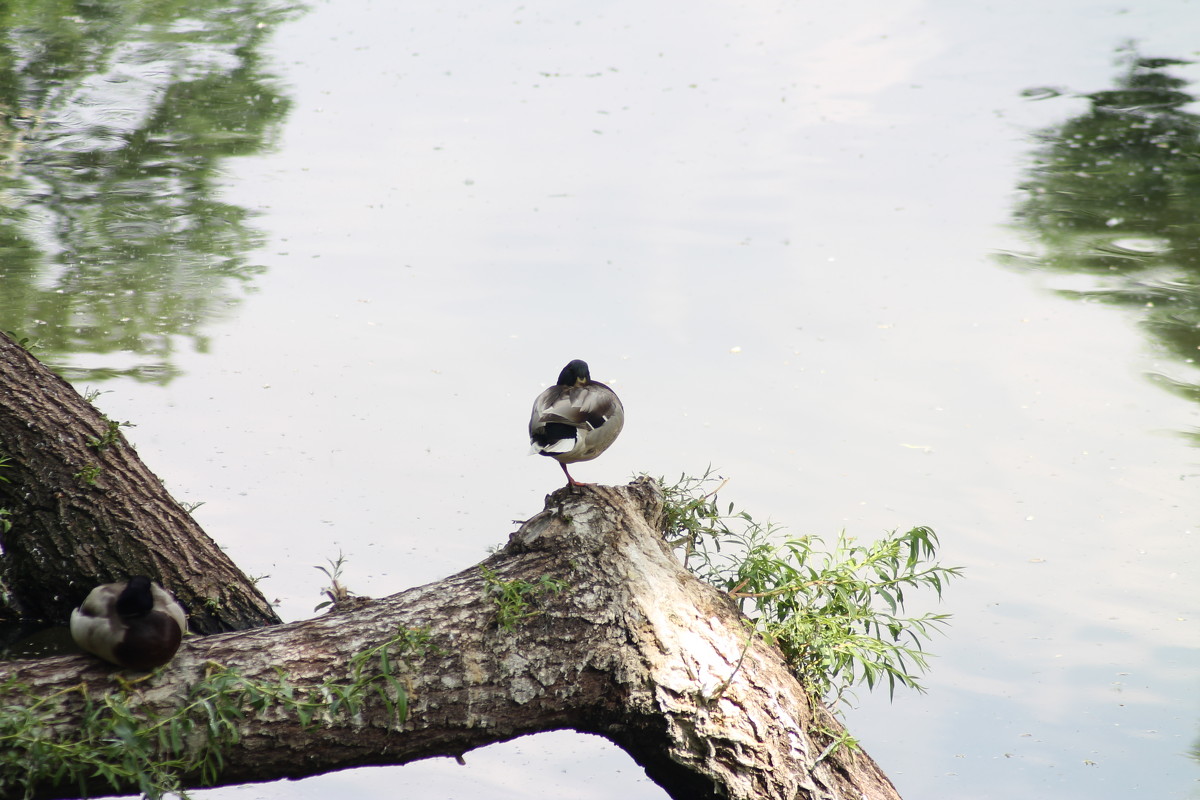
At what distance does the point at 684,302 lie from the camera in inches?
261

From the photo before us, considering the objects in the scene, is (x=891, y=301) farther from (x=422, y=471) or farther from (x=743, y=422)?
(x=422, y=471)

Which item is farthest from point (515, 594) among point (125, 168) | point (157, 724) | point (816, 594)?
point (125, 168)

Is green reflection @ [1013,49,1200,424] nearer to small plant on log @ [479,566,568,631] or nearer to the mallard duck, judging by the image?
small plant on log @ [479,566,568,631]

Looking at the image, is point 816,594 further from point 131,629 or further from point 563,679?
point 131,629

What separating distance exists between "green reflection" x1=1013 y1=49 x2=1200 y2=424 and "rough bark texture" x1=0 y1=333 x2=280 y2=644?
4710mm

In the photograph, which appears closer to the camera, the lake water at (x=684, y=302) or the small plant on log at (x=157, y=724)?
the small plant on log at (x=157, y=724)

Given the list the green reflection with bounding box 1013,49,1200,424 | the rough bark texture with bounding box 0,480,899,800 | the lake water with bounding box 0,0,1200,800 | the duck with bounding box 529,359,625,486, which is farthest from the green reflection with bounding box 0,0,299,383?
the green reflection with bounding box 1013,49,1200,424

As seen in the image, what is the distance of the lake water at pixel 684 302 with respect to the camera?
4.33m

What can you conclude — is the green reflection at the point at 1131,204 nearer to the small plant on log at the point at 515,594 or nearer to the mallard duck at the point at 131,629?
the small plant on log at the point at 515,594

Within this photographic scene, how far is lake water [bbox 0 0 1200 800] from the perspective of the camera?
4328 millimetres

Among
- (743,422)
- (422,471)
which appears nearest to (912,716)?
(743,422)

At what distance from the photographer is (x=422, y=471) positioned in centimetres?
507

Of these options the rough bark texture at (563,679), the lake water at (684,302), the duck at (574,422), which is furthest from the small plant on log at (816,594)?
the lake water at (684,302)

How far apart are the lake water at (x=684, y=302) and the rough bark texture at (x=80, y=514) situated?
1.83 feet
